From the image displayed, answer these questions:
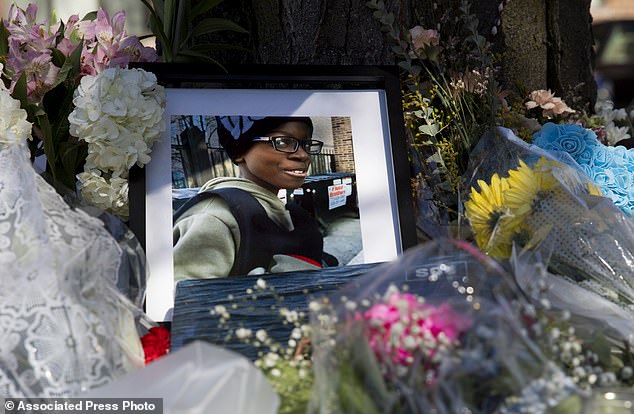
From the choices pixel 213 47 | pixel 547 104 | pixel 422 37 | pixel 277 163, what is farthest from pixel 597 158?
pixel 213 47

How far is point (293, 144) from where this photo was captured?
1.48 meters

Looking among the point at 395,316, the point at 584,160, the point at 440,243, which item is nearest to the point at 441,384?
the point at 395,316

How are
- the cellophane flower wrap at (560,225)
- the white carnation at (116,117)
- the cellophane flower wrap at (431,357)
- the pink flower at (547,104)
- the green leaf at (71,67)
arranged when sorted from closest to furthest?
the cellophane flower wrap at (431,357)
the cellophane flower wrap at (560,225)
the white carnation at (116,117)
the green leaf at (71,67)
the pink flower at (547,104)

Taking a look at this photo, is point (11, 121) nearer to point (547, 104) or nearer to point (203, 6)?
point (203, 6)

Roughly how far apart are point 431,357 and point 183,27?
1.06 meters

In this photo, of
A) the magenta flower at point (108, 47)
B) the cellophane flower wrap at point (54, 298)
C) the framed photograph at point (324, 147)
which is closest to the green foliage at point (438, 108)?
the framed photograph at point (324, 147)

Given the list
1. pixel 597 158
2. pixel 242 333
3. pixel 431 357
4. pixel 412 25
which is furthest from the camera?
pixel 412 25

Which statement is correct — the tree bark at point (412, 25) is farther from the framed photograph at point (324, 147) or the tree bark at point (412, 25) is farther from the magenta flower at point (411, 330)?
the magenta flower at point (411, 330)

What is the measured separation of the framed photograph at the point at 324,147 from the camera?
1.42 m

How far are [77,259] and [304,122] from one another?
1.96ft

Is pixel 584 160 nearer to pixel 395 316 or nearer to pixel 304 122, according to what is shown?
pixel 304 122

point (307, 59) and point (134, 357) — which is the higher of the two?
point (307, 59)

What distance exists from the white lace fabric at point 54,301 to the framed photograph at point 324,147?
301 millimetres

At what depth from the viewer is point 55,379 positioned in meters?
0.94
